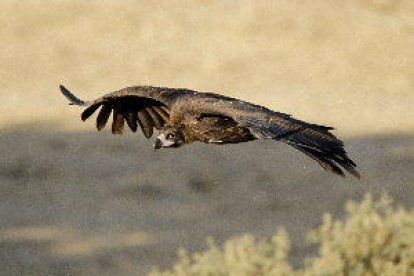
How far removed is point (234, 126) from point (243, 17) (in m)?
12.5

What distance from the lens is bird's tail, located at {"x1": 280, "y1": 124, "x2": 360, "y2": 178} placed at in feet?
24.5

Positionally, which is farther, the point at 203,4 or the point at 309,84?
the point at 203,4

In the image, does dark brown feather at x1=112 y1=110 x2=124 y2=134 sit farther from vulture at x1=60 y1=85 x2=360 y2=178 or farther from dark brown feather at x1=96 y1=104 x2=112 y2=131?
dark brown feather at x1=96 y1=104 x2=112 y2=131

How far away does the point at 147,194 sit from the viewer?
1510 centimetres

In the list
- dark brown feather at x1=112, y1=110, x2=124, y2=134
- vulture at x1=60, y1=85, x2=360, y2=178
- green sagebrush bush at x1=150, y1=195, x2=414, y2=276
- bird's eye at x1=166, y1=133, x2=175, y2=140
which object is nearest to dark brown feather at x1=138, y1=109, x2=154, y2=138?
vulture at x1=60, y1=85, x2=360, y2=178

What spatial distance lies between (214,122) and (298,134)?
131cm

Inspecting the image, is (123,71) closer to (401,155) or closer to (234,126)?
(401,155)

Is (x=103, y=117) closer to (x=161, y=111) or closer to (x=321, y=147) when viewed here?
(x=161, y=111)

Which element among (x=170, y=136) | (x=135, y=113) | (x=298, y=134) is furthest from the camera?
(x=135, y=113)

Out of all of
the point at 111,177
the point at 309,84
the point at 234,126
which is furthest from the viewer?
the point at 309,84

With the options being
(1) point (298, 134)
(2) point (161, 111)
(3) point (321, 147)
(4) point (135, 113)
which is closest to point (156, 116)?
(2) point (161, 111)

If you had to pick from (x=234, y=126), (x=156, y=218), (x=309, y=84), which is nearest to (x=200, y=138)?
(x=234, y=126)

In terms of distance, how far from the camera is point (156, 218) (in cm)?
1454

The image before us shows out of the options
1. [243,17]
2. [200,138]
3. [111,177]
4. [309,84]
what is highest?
[243,17]
